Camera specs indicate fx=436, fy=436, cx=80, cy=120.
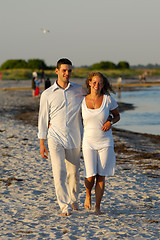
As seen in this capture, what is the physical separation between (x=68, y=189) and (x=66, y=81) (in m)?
1.35

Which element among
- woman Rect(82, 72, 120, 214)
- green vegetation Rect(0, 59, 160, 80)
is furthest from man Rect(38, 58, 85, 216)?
green vegetation Rect(0, 59, 160, 80)

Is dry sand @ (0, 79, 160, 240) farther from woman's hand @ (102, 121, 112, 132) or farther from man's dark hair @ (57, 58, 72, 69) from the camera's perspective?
man's dark hair @ (57, 58, 72, 69)

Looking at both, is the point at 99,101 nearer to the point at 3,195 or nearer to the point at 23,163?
the point at 3,195

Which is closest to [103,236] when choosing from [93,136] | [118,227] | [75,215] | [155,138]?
[118,227]

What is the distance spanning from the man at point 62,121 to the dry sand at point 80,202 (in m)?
0.45

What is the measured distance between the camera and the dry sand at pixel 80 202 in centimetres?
512

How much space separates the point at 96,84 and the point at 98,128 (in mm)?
539

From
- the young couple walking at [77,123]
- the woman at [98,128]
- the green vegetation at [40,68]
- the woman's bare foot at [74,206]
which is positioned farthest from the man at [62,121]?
the green vegetation at [40,68]

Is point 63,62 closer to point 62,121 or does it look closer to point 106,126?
point 62,121

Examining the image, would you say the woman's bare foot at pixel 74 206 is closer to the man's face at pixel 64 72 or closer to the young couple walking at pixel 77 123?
the young couple walking at pixel 77 123

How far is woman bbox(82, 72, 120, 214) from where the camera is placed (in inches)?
205

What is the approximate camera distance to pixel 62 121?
5.31 meters

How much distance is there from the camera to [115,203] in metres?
6.41

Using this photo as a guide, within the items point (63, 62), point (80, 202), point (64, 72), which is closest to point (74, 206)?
point (80, 202)
